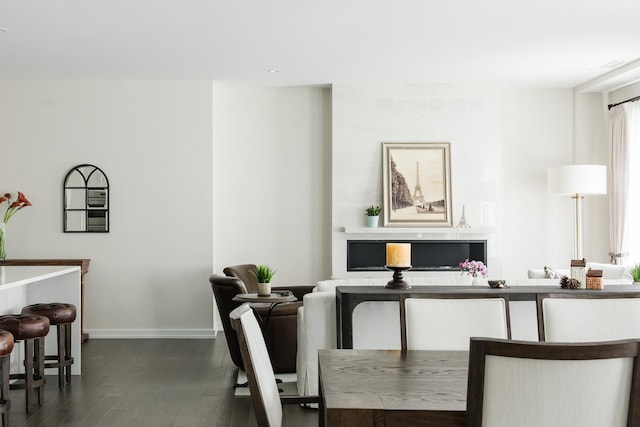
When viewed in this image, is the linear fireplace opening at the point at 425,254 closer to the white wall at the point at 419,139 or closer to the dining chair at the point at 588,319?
the white wall at the point at 419,139

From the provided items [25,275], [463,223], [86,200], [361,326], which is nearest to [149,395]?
[25,275]

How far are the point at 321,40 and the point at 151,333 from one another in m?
3.61

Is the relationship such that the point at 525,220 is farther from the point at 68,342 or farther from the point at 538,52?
the point at 68,342

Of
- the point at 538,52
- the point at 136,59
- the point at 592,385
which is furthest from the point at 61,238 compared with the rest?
the point at 592,385

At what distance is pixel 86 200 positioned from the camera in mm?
7082

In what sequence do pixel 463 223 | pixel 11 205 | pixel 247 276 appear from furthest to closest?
pixel 463 223
pixel 11 205
pixel 247 276

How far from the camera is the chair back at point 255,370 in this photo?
6.49ft

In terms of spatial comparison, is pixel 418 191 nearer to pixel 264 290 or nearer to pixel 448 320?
pixel 264 290

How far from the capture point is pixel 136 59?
6199mm

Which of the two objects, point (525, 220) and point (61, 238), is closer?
point (61, 238)

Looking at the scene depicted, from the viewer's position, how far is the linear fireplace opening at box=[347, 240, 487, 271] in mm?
7277

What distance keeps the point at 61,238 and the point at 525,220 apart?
5.14m

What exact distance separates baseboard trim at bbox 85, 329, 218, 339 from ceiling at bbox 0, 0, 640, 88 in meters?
2.68

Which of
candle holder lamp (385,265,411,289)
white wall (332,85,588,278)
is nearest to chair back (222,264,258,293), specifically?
white wall (332,85,588,278)
